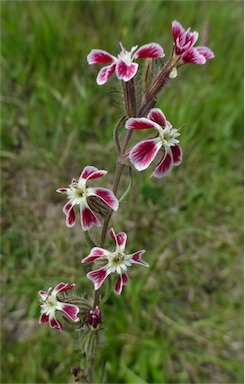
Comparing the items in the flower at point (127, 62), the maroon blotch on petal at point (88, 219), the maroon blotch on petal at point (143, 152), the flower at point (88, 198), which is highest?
the flower at point (127, 62)

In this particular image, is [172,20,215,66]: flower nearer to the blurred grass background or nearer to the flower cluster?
the flower cluster

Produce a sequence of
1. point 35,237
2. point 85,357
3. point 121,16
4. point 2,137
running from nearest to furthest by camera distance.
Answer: point 85,357 → point 35,237 → point 2,137 → point 121,16

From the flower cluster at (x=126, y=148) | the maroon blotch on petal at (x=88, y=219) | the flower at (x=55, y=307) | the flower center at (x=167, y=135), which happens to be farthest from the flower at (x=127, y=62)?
the flower at (x=55, y=307)

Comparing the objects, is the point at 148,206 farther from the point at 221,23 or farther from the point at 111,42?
the point at 221,23

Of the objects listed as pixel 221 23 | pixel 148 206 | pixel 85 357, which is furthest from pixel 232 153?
pixel 85 357

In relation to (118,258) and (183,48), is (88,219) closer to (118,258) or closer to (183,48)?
(118,258)

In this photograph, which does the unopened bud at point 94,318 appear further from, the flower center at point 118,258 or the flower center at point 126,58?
the flower center at point 126,58
